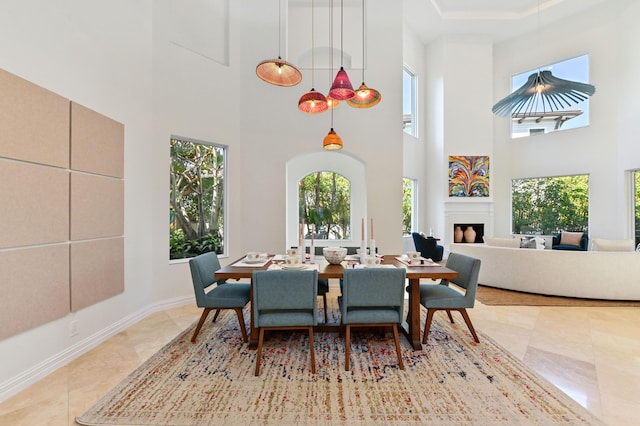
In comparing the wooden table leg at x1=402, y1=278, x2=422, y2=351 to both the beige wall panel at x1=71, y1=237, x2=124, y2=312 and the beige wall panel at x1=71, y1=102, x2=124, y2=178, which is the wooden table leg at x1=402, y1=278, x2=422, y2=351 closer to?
the beige wall panel at x1=71, y1=237, x2=124, y2=312

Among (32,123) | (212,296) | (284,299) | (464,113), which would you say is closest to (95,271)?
(212,296)

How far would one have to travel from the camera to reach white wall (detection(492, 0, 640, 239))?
21.6 ft

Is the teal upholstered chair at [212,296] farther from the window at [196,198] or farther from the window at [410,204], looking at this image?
the window at [410,204]

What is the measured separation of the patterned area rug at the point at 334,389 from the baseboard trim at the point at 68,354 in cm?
70

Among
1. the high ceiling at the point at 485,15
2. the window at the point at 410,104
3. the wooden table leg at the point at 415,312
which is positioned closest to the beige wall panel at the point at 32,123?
the wooden table leg at the point at 415,312

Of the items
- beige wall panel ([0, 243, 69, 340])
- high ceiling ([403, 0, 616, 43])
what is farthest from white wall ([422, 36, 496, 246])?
beige wall panel ([0, 243, 69, 340])

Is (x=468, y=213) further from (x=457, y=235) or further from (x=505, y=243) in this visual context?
(x=505, y=243)

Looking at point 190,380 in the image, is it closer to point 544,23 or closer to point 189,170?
point 189,170

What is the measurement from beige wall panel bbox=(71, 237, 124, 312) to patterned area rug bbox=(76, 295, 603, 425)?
886 millimetres

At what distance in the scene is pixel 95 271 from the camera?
2904 millimetres

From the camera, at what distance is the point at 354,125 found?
504 centimetres

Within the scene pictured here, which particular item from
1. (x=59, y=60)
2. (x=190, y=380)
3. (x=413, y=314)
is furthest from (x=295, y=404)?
(x=59, y=60)

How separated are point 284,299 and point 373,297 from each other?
0.72 meters

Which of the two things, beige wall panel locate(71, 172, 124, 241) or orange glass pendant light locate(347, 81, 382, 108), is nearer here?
beige wall panel locate(71, 172, 124, 241)
